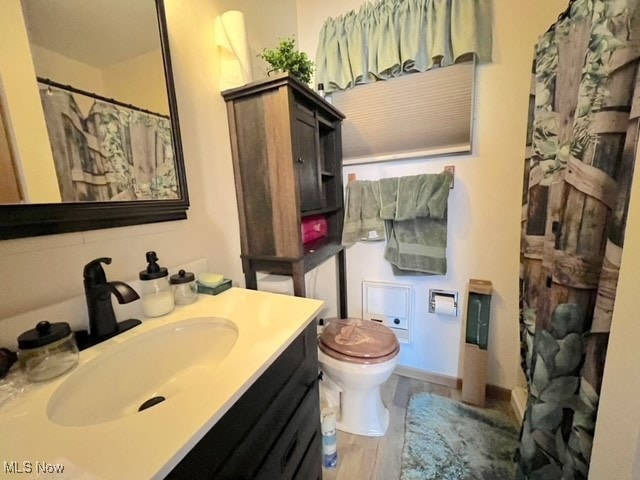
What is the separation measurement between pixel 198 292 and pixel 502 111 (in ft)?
5.46

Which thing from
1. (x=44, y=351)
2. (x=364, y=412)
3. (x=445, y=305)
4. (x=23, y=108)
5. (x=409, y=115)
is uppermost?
(x=409, y=115)

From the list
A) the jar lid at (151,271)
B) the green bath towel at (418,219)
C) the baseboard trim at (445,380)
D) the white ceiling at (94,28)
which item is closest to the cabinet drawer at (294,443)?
the jar lid at (151,271)

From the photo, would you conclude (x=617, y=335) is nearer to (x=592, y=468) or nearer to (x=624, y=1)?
(x=592, y=468)

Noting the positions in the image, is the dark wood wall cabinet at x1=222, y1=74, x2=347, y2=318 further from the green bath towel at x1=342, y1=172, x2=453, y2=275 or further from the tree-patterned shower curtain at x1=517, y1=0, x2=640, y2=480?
the tree-patterned shower curtain at x1=517, y1=0, x2=640, y2=480

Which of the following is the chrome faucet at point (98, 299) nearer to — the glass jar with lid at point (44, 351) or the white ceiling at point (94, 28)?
the glass jar with lid at point (44, 351)

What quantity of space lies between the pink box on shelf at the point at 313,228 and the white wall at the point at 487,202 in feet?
0.88

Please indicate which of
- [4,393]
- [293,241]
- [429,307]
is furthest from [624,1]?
[4,393]

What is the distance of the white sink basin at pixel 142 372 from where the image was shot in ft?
1.79

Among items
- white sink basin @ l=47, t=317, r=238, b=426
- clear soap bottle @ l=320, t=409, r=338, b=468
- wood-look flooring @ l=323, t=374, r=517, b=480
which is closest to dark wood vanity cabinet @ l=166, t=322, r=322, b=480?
white sink basin @ l=47, t=317, r=238, b=426

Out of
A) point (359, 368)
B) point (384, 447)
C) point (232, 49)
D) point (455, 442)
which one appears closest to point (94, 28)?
point (232, 49)

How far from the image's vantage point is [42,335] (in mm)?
531

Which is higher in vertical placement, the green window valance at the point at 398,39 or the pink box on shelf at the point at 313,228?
the green window valance at the point at 398,39

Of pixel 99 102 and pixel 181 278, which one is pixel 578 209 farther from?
pixel 99 102

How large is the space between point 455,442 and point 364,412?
448mm
